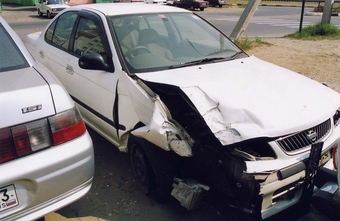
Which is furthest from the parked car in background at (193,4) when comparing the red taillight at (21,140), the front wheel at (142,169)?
the red taillight at (21,140)

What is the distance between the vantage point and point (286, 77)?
10.9 ft

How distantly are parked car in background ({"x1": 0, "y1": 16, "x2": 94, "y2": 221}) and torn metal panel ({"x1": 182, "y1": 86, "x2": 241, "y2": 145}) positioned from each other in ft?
2.86

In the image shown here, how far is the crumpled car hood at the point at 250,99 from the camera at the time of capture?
2.47 meters

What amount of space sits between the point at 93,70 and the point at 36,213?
1777 mm

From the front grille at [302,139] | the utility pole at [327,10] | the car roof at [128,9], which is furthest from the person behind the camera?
the utility pole at [327,10]

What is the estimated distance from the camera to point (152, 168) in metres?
2.94

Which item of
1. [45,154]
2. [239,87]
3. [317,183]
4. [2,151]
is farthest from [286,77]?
[2,151]

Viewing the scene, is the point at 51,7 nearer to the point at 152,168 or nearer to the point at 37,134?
the point at 152,168

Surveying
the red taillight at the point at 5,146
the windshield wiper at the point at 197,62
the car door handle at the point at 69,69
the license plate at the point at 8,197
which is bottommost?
the license plate at the point at 8,197

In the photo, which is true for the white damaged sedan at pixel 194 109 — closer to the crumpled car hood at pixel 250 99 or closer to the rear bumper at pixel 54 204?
the crumpled car hood at pixel 250 99

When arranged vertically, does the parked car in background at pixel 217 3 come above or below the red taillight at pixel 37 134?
below

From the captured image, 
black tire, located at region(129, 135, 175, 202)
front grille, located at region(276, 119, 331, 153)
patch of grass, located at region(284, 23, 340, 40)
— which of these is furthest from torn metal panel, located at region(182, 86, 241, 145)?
patch of grass, located at region(284, 23, 340, 40)

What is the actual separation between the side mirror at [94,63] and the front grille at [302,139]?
1.76m

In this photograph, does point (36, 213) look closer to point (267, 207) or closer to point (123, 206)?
point (123, 206)
